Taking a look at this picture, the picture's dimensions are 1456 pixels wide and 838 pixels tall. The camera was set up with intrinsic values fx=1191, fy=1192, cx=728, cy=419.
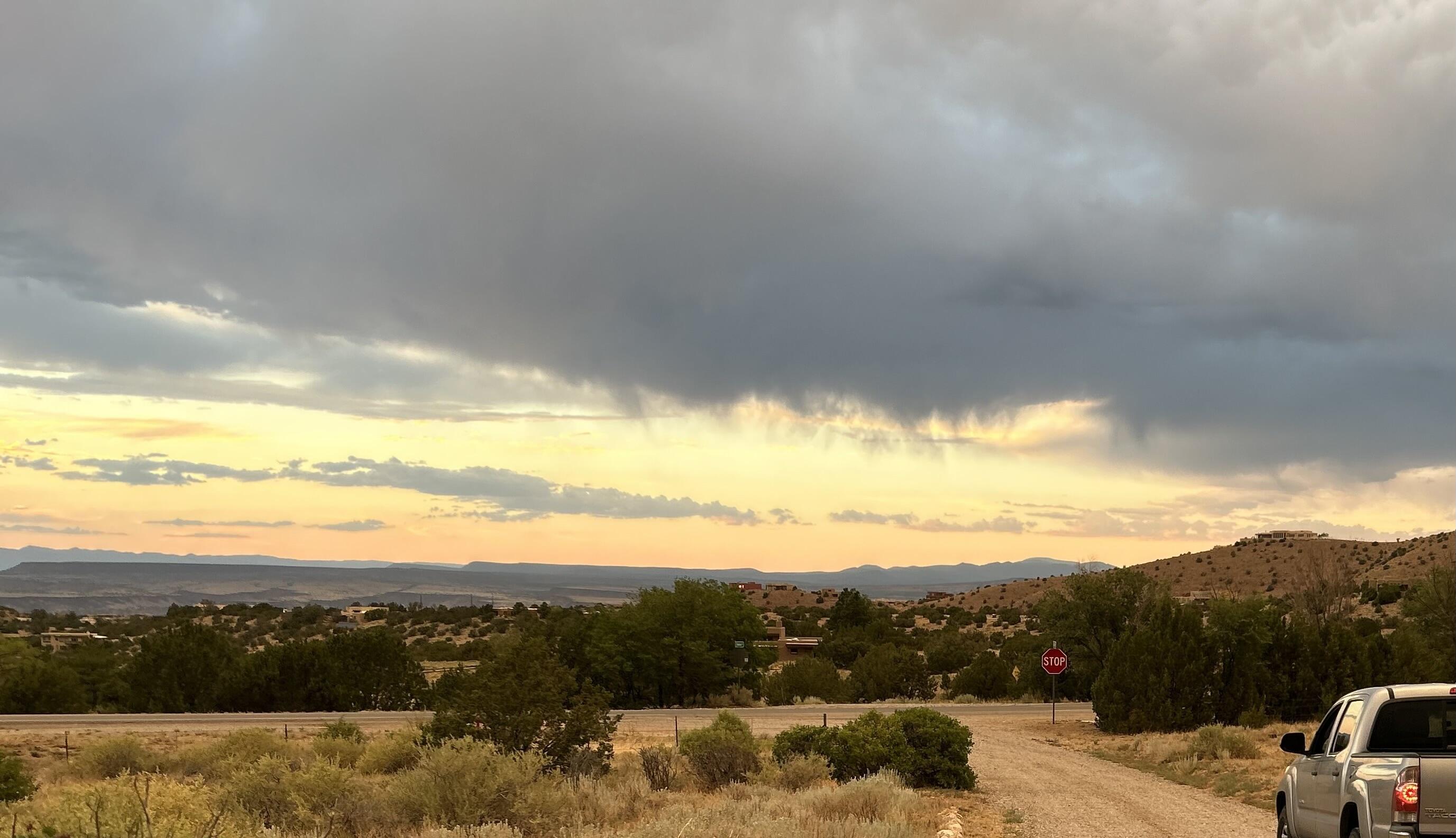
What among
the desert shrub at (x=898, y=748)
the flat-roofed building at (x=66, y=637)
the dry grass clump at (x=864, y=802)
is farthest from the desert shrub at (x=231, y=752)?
the flat-roofed building at (x=66, y=637)

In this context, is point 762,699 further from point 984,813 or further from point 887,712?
point 984,813

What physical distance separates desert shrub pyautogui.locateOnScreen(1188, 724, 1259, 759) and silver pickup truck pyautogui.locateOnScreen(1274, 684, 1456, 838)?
18.1 m

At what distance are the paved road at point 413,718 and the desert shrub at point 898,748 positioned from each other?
12711 millimetres

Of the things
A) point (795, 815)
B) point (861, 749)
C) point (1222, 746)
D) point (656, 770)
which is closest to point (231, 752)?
point (656, 770)

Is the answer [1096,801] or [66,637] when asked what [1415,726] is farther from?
[66,637]

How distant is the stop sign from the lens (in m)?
45.5

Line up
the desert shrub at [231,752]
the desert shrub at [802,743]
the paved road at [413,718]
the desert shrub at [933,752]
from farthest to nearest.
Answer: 1. the paved road at [413,718]
2. the desert shrub at [231,752]
3. the desert shrub at [802,743]
4. the desert shrub at [933,752]

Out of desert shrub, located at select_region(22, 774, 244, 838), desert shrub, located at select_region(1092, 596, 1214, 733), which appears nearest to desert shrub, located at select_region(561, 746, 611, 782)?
desert shrub, located at select_region(22, 774, 244, 838)

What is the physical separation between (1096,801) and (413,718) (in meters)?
27.1

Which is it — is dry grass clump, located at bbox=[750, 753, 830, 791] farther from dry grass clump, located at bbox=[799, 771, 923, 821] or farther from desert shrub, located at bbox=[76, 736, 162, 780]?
desert shrub, located at bbox=[76, 736, 162, 780]

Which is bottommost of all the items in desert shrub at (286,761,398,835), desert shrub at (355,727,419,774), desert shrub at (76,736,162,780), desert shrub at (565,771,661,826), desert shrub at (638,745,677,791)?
desert shrub at (76,736,162,780)

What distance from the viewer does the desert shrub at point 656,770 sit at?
25594mm

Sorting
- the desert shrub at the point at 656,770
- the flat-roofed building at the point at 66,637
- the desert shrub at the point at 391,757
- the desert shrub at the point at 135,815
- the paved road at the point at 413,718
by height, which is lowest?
the flat-roofed building at the point at 66,637

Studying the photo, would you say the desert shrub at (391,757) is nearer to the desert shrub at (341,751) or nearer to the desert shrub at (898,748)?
the desert shrub at (341,751)
